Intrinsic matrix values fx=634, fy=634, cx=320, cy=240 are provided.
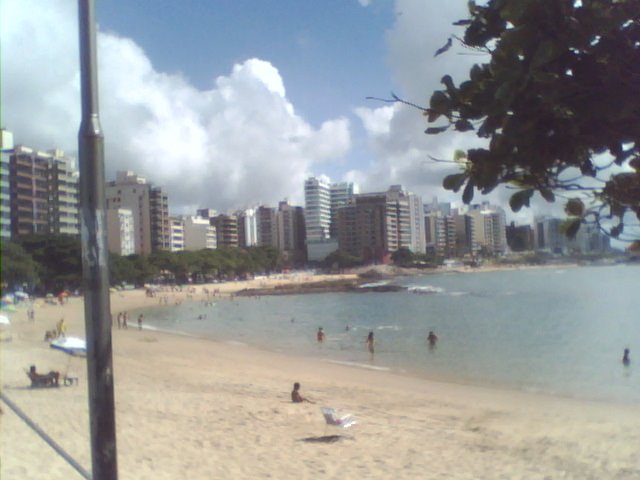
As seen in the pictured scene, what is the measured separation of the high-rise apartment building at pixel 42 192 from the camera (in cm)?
818

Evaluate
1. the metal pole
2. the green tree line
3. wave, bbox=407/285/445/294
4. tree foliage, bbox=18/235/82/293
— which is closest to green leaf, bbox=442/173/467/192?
the metal pole

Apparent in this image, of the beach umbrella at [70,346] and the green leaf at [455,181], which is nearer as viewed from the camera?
the green leaf at [455,181]

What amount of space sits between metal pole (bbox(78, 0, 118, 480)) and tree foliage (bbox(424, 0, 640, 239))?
4.93 ft

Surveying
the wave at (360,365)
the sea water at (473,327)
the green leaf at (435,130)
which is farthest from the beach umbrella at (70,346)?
the green leaf at (435,130)

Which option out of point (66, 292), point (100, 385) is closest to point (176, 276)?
point (66, 292)

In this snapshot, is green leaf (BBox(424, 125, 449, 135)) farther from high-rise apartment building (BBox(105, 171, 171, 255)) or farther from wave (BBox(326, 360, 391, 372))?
high-rise apartment building (BBox(105, 171, 171, 255))

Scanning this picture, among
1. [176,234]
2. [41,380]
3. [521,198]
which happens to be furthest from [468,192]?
[176,234]

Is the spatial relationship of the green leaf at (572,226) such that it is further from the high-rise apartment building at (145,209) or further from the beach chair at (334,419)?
the high-rise apartment building at (145,209)

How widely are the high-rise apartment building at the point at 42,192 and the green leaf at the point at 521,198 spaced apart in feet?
21.3

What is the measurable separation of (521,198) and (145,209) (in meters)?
41.9

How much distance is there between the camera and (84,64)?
9.48 ft

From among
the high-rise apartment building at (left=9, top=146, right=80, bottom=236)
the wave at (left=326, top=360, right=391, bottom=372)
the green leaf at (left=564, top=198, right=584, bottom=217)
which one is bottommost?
the wave at (left=326, top=360, right=391, bottom=372)

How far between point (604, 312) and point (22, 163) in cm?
3616

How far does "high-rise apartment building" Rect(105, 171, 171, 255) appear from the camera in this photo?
3750 cm
